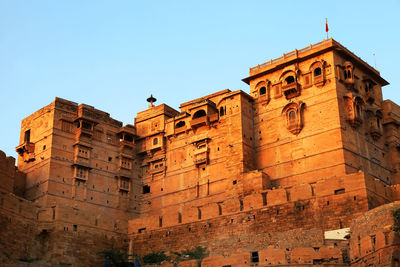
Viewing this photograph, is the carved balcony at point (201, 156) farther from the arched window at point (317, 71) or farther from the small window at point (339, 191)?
the small window at point (339, 191)

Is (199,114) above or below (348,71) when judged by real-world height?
below

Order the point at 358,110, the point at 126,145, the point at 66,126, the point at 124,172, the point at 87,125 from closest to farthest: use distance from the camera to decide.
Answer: the point at 358,110
the point at 66,126
the point at 87,125
the point at 124,172
the point at 126,145

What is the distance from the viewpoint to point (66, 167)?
47.6 meters

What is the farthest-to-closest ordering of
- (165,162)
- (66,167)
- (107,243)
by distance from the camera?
(165,162) → (66,167) → (107,243)

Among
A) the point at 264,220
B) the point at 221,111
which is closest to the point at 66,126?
the point at 221,111

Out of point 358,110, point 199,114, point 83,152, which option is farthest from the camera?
point 199,114

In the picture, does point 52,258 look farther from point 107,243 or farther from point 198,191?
point 198,191

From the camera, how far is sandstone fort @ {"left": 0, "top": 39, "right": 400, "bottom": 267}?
3900 centimetres

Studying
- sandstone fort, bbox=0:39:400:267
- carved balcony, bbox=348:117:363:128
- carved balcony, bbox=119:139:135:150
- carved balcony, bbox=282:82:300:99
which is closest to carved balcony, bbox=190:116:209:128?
sandstone fort, bbox=0:39:400:267

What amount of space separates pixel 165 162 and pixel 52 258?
528 inches

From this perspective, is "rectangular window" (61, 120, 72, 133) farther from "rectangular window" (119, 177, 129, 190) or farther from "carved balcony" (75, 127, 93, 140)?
"rectangular window" (119, 177, 129, 190)

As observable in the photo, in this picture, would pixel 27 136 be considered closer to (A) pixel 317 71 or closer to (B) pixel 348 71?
(A) pixel 317 71

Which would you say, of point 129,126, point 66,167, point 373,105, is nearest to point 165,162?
point 129,126

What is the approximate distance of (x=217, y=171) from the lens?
4709 cm
